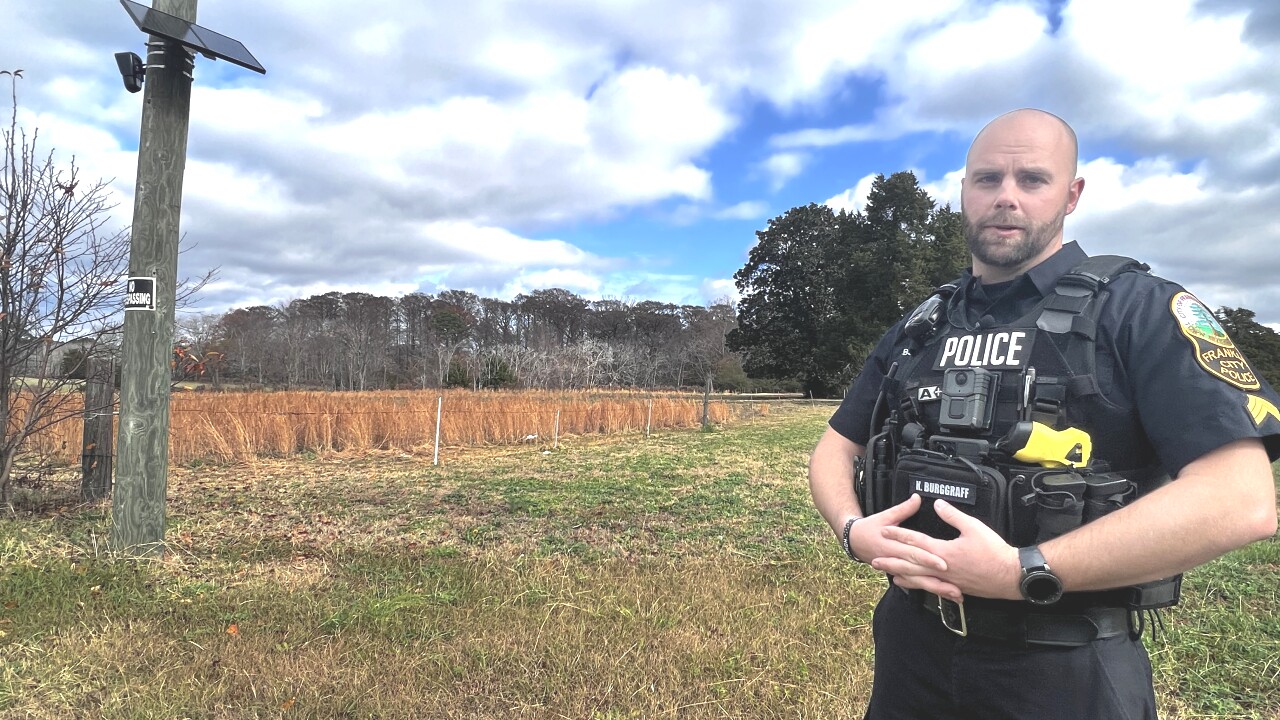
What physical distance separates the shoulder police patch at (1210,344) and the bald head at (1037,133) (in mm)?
358

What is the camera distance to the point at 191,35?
4.17 m

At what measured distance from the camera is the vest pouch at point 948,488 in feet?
4.09

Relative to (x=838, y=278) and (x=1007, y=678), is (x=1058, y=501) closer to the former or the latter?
(x=1007, y=678)

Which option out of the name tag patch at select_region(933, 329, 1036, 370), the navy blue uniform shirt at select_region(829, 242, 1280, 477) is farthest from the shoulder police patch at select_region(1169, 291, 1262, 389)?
the name tag patch at select_region(933, 329, 1036, 370)

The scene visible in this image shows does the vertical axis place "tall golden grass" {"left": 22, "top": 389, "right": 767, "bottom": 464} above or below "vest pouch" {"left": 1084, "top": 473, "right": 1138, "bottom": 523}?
below

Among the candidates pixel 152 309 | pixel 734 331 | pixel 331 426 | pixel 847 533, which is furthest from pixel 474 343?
pixel 847 533

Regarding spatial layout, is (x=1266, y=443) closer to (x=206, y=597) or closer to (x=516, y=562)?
(x=516, y=562)

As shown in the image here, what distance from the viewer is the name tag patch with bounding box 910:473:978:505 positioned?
1267mm

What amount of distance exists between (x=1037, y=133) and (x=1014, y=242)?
0.23 meters

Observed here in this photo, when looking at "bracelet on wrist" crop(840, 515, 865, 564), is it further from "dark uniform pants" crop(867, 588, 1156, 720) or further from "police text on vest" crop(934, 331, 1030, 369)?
"police text on vest" crop(934, 331, 1030, 369)

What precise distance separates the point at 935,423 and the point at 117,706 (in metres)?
3.00

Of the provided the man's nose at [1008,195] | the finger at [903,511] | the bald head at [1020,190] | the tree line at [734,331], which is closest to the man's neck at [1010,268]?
the bald head at [1020,190]

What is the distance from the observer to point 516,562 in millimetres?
4551

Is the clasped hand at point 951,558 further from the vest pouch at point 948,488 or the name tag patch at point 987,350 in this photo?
the name tag patch at point 987,350
